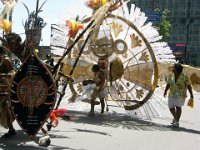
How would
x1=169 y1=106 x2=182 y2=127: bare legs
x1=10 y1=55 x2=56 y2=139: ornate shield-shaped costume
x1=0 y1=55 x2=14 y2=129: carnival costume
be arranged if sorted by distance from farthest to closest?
x1=169 y1=106 x2=182 y2=127: bare legs, x1=0 y1=55 x2=14 y2=129: carnival costume, x1=10 y1=55 x2=56 y2=139: ornate shield-shaped costume

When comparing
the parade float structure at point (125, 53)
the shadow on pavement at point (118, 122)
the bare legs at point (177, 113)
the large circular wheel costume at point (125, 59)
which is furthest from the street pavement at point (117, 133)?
the parade float structure at point (125, 53)

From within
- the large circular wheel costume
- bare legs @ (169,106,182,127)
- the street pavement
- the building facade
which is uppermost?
the building facade

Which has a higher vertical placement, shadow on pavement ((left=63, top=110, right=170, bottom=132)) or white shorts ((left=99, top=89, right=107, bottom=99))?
white shorts ((left=99, top=89, right=107, bottom=99))

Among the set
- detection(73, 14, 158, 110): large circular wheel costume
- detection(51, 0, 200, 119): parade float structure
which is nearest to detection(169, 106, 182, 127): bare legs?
detection(51, 0, 200, 119): parade float structure

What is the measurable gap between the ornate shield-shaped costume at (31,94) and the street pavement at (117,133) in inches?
17.2

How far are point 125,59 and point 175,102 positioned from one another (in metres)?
1.78

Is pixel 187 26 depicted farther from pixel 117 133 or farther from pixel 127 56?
pixel 117 133

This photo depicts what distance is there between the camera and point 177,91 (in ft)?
35.3

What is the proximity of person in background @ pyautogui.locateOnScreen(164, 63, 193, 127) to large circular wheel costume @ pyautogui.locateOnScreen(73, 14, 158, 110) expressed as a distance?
48 centimetres

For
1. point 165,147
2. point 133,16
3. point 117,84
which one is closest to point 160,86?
point 117,84

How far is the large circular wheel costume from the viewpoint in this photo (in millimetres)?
11102

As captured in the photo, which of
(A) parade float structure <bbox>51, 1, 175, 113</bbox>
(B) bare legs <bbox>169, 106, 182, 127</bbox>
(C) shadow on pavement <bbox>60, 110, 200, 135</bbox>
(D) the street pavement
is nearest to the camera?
(D) the street pavement

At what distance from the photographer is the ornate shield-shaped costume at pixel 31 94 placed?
689cm

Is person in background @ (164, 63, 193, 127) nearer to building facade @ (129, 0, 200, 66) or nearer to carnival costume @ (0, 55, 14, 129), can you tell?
carnival costume @ (0, 55, 14, 129)
